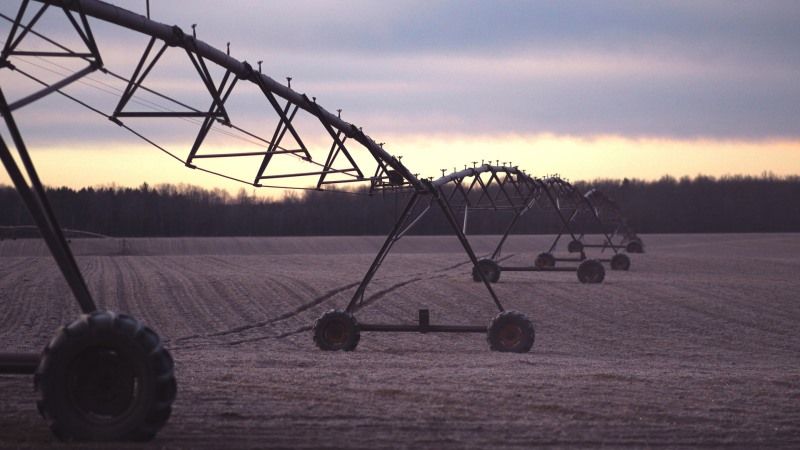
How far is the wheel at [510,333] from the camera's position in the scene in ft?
62.3

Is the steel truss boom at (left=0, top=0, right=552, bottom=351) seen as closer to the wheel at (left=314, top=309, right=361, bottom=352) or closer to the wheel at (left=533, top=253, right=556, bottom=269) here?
the wheel at (left=314, top=309, right=361, bottom=352)

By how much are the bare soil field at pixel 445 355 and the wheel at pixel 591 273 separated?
813mm

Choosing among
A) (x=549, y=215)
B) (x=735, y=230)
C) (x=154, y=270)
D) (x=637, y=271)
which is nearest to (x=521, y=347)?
(x=154, y=270)

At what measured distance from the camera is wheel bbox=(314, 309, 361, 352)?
19.0 meters

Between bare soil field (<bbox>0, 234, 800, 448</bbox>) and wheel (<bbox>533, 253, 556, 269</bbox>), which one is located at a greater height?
wheel (<bbox>533, 253, 556, 269</bbox>)

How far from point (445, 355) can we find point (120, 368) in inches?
420

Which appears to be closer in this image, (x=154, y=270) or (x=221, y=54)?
(x=221, y=54)

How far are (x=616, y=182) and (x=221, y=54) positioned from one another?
396 feet

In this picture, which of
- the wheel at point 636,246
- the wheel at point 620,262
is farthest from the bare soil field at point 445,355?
the wheel at point 636,246

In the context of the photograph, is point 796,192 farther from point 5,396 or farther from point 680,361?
point 5,396

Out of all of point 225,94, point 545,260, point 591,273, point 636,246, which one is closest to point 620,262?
point 545,260

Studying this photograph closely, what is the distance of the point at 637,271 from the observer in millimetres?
47938

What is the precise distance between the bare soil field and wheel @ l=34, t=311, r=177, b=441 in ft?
0.68

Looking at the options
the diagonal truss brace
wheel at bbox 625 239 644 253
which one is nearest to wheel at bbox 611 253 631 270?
wheel at bbox 625 239 644 253
